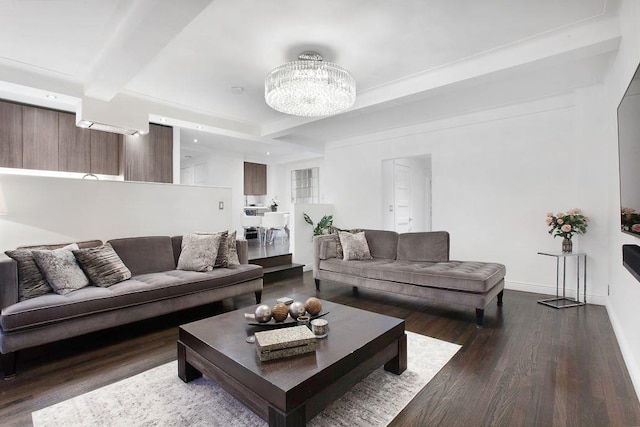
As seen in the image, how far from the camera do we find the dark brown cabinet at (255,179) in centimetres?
959

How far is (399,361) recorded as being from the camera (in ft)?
7.22

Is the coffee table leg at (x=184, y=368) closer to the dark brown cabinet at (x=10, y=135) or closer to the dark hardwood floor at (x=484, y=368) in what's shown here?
the dark hardwood floor at (x=484, y=368)

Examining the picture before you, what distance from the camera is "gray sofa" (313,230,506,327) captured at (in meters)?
3.20

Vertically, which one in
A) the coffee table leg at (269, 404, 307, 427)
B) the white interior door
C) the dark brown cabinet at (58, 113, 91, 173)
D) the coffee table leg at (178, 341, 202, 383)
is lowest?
the coffee table leg at (178, 341, 202, 383)

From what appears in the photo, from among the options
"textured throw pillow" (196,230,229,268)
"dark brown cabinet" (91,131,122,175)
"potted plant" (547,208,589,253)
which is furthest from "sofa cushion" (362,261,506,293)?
"dark brown cabinet" (91,131,122,175)

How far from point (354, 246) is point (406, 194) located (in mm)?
3352

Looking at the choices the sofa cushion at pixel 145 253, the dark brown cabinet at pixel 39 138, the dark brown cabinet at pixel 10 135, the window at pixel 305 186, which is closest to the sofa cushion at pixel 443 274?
the sofa cushion at pixel 145 253

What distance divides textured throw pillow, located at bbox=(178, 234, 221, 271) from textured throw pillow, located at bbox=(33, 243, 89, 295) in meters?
1.01

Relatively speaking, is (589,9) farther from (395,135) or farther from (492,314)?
(395,135)

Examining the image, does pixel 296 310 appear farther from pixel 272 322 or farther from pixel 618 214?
pixel 618 214

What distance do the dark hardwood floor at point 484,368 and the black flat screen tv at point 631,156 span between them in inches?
41.6

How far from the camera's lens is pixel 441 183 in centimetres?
539

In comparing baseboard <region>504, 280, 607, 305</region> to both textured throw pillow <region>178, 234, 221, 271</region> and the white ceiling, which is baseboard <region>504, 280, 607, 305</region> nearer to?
the white ceiling

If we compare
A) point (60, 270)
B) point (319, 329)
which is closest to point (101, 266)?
point (60, 270)
